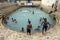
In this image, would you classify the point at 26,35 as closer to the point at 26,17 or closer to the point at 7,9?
the point at 26,17

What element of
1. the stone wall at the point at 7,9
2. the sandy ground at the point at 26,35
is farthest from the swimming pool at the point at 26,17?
the sandy ground at the point at 26,35

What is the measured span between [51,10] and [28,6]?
14.0ft

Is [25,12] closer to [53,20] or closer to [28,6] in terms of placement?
[28,6]

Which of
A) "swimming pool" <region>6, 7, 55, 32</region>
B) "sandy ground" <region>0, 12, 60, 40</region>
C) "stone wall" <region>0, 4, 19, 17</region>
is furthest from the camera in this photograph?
"stone wall" <region>0, 4, 19, 17</region>

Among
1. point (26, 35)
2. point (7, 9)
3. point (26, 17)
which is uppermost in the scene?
point (7, 9)

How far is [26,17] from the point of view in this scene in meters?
21.8

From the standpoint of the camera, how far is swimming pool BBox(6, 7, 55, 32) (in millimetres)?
19219

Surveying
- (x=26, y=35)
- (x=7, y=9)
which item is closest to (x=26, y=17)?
(x=7, y=9)

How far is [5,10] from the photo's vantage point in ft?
73.6

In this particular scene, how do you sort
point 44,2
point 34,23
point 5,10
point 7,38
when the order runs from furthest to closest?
point 44,2 < point 5,10 < point 34,23 < point 7,38

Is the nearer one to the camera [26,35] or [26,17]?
[26,35]

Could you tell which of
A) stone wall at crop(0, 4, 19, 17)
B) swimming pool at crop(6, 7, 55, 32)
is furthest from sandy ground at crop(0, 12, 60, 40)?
stone wall at crop(0, 4, 19, 17)

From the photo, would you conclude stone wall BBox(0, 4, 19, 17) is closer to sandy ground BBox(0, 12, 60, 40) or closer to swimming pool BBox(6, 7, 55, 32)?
swimming pool BBox(6, 7, 55, 32)

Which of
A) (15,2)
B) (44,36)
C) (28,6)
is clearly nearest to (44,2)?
(28,6)
